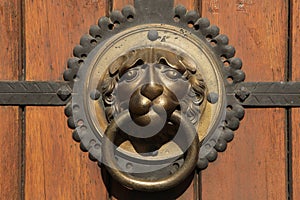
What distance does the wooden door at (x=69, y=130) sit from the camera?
87 centimetres

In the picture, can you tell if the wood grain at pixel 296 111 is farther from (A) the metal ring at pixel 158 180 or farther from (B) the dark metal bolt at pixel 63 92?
(B) the dark metal bolt at pixel 63 92

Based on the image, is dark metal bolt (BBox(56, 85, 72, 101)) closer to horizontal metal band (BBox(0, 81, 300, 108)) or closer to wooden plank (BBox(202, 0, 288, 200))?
horizontal metal band (BBox(0, 81, 300, 108))

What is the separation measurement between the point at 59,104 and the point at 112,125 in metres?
0.12

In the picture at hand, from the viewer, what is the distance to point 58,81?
874mm

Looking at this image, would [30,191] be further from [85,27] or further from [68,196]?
[85,27]

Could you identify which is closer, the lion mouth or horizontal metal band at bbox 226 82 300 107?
the lion mouth

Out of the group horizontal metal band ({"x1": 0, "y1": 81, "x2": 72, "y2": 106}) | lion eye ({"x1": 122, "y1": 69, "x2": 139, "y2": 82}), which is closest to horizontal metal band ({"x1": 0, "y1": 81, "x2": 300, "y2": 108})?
horizontal metal band ({"x1": 0, "y1": 81, "x2": 72, "y2": 106})

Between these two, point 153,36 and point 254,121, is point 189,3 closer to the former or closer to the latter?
point 153,36

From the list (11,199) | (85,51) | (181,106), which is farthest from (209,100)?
(11,199)

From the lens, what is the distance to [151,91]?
0.77 m

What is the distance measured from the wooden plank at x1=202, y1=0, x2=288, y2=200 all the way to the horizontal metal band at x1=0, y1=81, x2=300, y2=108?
1 centimetres

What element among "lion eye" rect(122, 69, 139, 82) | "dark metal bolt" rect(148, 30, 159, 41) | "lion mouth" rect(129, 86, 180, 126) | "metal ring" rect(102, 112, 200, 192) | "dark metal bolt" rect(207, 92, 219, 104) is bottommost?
"metal ring" rect(102, 112, 200, 192)

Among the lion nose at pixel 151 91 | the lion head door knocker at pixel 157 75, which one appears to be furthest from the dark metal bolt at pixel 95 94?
the lion nose at pixel 151 91

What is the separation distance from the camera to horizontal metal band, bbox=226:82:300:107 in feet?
2.85
